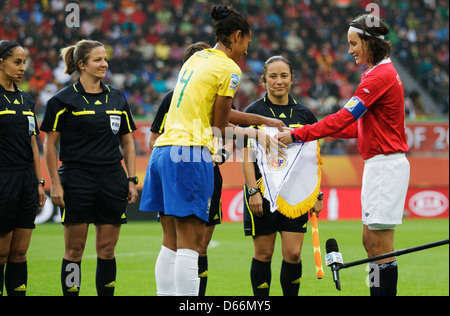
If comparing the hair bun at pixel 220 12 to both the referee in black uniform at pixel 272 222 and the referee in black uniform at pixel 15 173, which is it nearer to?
the referee in black uniform at pixel 272 222

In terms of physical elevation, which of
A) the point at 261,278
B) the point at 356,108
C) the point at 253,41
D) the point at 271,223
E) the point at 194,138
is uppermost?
the point at 253,41

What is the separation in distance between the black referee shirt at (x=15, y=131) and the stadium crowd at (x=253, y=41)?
1153 cm

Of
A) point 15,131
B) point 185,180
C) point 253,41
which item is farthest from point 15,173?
point 253,41

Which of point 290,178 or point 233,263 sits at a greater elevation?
point 290,178

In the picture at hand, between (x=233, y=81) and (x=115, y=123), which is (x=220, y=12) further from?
(x=115, y=123)

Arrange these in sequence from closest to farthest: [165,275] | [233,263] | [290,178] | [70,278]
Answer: [165,275]
[70,278]
[290,178]
[233,263]

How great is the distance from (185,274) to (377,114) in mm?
1914

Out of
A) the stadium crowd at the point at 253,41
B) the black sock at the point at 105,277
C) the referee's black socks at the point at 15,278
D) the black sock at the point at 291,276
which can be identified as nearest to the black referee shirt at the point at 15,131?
the referee's black socks at the point at 15,278

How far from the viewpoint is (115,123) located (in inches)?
216

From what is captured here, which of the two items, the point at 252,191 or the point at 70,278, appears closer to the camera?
the point at 70,278

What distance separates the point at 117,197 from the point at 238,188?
32.2 feet

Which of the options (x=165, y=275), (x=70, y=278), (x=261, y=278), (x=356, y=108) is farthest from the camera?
(x=261, y=278)

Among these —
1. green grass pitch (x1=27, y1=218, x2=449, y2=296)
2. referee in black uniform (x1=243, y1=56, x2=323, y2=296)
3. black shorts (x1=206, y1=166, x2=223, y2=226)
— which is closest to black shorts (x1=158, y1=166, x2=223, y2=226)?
black shorts (x1=206, y1=166, x2=223, y2=226)

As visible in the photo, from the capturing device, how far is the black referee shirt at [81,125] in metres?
5.30
